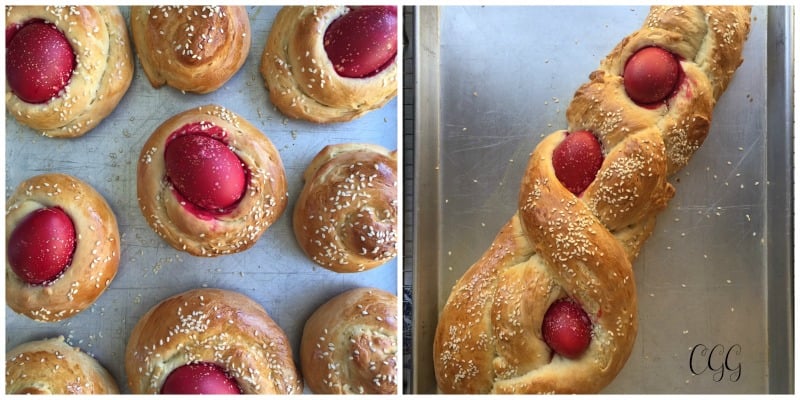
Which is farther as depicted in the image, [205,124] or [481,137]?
[481,137]

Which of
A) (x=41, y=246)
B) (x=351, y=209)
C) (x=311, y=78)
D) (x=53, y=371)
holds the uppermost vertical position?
(x=311, y=78)

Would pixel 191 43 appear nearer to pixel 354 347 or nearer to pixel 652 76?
pixel 354 347

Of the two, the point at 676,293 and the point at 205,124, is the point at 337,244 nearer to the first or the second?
the point at 205,124

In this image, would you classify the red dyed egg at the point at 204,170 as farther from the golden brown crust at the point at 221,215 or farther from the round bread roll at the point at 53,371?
the round bread roll at the point at 53,371

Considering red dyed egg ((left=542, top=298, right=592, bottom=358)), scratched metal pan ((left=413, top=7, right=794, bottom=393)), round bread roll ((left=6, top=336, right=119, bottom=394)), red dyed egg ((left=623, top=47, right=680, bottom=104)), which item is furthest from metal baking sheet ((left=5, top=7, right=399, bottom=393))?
red dyed egg ((left=623, top=47, right=680, bottom=104))

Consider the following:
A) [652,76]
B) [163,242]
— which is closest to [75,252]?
[163,242]

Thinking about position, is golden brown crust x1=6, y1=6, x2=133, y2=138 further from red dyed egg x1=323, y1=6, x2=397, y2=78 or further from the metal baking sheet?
red dyed egg x1=323, y1=6, x2=397, y2=78

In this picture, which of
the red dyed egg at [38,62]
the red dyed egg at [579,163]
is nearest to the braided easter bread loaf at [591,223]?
the red dyed egg at [579,163]

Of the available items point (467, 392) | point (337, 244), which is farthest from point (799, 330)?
point (337, 244)
